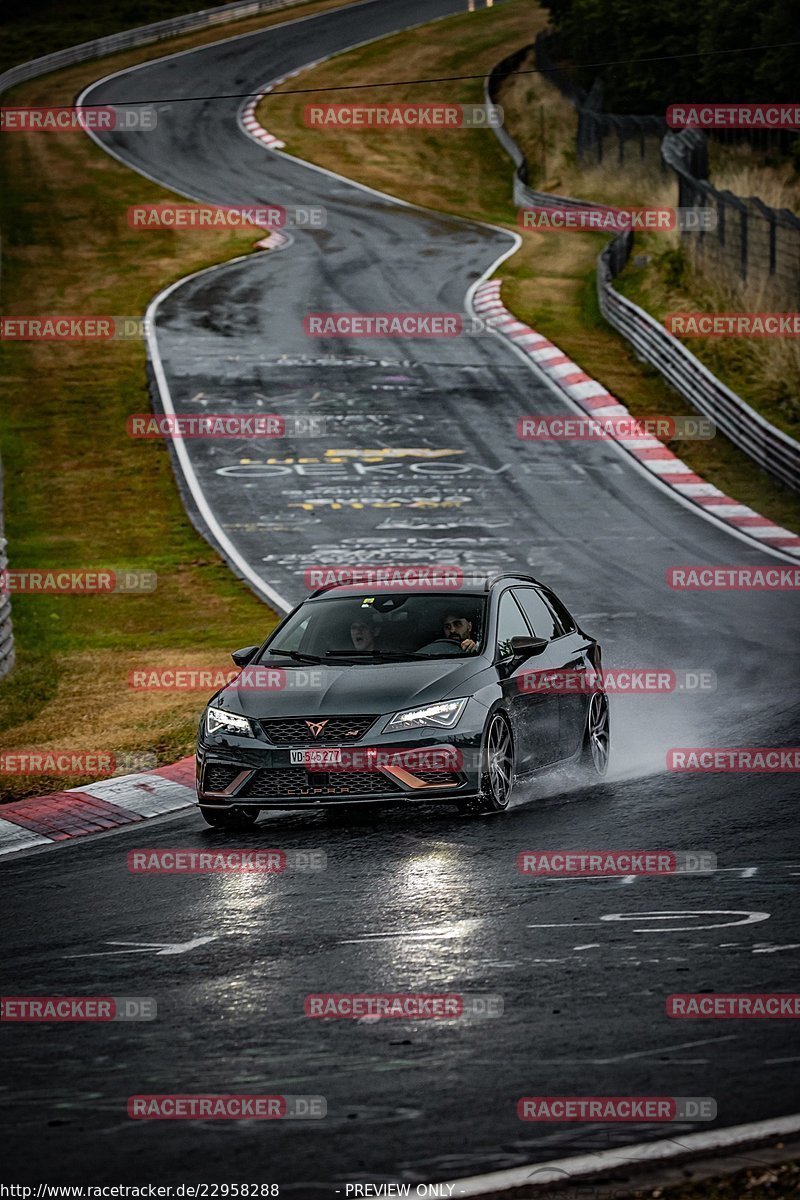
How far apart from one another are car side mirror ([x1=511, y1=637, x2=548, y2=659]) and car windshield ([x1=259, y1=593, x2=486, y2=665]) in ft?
0.75

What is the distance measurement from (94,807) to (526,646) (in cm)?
313

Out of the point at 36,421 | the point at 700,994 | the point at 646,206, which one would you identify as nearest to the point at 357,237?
the point at 646,206

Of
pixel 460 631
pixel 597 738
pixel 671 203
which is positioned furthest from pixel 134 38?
pixel 460 631

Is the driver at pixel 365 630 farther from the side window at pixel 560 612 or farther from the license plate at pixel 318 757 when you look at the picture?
the side window at pixel 560 612

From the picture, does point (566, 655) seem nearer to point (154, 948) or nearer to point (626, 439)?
point (154, 948)

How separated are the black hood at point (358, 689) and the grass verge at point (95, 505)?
7.51 ft

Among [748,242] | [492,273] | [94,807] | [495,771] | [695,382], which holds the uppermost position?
[495,771]

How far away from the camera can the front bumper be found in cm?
1053

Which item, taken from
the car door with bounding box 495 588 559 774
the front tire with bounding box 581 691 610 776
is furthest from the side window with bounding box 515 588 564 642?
the front tire with bounding box 581 691 610 776

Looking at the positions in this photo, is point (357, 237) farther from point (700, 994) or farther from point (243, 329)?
point (700, 994)

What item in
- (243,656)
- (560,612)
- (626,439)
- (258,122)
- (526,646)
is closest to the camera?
(526,646)

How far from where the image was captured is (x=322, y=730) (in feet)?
34.9

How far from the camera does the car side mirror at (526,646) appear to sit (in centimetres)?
1162

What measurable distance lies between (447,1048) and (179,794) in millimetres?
6173
